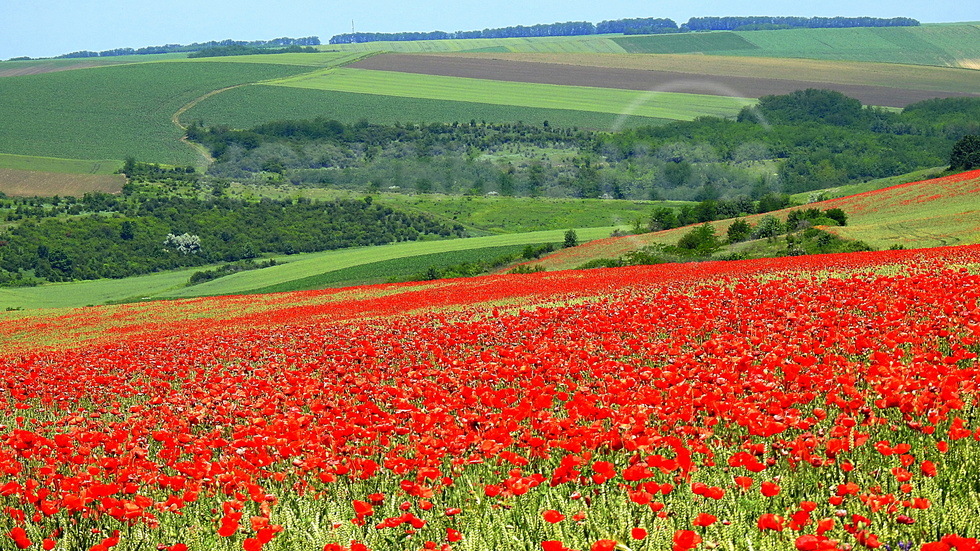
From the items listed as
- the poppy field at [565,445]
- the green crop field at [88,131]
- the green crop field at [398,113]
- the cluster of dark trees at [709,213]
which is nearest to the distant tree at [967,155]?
the cluster of dark trees at [709,213]

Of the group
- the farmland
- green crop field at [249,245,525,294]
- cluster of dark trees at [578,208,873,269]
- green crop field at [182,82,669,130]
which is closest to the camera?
cluster of dark trees at [578,208,873,269]

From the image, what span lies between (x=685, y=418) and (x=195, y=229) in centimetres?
13572

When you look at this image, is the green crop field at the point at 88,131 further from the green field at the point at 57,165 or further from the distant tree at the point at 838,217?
the distant tree at the point at 838,217

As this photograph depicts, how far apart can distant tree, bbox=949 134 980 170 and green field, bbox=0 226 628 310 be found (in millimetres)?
32237

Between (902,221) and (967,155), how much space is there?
32677mm

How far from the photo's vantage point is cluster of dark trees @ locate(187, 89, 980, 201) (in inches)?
5719

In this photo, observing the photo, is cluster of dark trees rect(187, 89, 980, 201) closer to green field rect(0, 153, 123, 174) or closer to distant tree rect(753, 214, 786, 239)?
green field rect(0, 153, 123, 174)

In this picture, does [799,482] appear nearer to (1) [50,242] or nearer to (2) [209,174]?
(1) [50,242]

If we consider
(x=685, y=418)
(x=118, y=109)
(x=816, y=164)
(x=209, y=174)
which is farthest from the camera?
(x=118, y=109)

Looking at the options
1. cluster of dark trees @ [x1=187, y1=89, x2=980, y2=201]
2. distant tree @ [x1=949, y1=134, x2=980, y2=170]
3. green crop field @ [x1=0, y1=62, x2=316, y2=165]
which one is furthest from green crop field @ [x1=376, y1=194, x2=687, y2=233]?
green crop field @ [x1=0, y1=62, x2=316, y2=165]

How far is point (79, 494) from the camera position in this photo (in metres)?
6.84

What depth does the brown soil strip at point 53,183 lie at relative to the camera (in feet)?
493

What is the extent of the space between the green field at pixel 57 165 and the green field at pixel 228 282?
6219 centimetres

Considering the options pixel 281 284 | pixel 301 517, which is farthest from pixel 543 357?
pixel 281 284
